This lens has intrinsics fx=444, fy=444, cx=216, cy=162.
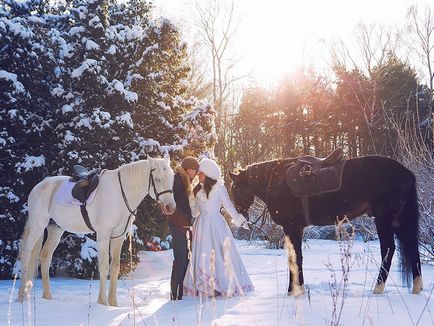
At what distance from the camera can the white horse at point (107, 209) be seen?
516 cm

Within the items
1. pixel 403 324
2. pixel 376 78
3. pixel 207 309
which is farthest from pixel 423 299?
pixel 376 78

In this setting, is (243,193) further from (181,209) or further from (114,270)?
(114,270)

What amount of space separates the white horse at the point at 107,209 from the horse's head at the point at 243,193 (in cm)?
99

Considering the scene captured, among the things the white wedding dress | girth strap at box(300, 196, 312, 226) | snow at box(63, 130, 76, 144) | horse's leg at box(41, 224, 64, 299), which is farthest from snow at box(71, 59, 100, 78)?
girth strap at box(300, 196, 312, 226)

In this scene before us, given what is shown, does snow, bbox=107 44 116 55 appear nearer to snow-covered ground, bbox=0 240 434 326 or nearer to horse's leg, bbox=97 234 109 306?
snow-covered ground, bbox=0 240 434 326

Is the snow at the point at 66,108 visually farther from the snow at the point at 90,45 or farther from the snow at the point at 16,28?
the snow at the point at 16,28

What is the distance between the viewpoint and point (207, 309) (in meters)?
4.43

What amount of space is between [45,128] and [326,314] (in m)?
6.51

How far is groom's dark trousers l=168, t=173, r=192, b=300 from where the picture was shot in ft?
17.2

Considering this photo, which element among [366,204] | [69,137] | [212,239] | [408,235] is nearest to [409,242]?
[408,235]

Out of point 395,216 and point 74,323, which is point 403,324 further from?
point 74,323

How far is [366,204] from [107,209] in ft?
10.1

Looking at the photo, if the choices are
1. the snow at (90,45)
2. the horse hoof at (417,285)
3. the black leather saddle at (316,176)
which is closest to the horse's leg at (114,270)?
the black leather saddle at (316,176)

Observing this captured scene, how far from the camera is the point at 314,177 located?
515cm
